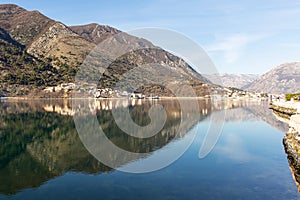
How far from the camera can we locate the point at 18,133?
54688 millimetres

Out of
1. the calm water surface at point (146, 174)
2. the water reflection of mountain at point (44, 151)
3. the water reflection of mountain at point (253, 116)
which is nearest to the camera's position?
the calm water surface at point (146, 174)

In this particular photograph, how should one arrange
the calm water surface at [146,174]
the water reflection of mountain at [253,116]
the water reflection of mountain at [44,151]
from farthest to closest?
the water reflection of mountain at [253,116] → the water reflection of mountain at [44,151] → the calm water surface at [146,174]

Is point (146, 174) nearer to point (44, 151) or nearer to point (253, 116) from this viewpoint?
point (44, 151)

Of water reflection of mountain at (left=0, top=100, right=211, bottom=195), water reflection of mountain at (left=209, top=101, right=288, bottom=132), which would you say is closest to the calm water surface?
water reflection of mountain at (left=0, top=100, right=211, bottom=195)

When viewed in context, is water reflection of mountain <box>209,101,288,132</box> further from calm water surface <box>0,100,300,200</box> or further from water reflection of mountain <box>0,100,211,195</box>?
water reflection of mountain <box>0,100,211,195</box>

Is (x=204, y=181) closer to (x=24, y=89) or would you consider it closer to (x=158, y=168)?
(x=158, y=168)

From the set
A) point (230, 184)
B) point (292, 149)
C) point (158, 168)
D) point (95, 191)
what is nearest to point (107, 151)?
point (158, 168)

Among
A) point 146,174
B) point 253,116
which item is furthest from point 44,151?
point 253,116

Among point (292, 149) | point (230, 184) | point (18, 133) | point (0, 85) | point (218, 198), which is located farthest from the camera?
point (0, 85)

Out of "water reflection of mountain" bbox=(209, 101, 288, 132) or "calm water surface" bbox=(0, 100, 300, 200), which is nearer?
"calm water surface" bbox=(0, 100, 300, 200)

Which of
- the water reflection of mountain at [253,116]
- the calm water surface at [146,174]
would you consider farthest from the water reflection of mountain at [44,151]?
the water reflection of mountain at [253,116]

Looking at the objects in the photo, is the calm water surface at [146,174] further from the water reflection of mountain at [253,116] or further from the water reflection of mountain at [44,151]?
the water reflection of mountain at [253,116]

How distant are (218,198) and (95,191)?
380 inches

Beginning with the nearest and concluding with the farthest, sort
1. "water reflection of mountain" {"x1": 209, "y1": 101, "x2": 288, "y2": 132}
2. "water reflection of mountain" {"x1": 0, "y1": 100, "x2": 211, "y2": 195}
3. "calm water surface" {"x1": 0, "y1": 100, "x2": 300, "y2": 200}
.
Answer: "calm water surface" {"x1": 0, "y1": 100, "x2": 300, "y2": 200} < "water reflection of mountain" {"x1": 0, "y1": 100, "x2": 211, "y2": 195} < "water reflection of mountain" {"x1": 209, "y1": 101, "x2": 288, "y2": 132}
